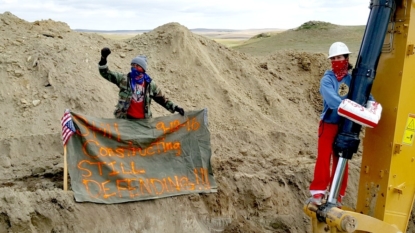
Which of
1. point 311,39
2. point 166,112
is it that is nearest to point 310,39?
point 311,39

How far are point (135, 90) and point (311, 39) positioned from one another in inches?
722

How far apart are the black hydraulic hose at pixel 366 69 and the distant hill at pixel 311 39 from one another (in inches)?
668

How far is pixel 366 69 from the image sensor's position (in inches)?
197

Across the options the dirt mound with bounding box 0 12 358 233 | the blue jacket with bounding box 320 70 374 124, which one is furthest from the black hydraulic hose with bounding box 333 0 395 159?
the dirt mound with bounding box 0 12 358 233

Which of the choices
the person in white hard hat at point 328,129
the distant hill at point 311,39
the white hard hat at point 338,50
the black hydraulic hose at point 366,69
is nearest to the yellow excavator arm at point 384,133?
the black hydraulic hose at point 366,69

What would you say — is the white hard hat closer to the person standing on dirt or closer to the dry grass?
the person standing on dirt

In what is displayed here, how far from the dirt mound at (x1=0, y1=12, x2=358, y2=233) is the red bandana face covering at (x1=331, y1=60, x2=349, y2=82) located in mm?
3037

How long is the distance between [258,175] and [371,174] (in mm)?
3498

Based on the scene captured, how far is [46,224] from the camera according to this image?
281 inches

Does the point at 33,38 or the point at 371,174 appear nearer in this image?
the point at 371,174

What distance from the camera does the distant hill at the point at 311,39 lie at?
23.2m

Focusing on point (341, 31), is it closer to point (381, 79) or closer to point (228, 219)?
point (228, 219)

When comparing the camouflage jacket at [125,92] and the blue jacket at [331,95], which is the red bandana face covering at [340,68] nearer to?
the blue jacket at [331,95]

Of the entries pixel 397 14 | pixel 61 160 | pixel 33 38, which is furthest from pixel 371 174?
pixel 33 38
